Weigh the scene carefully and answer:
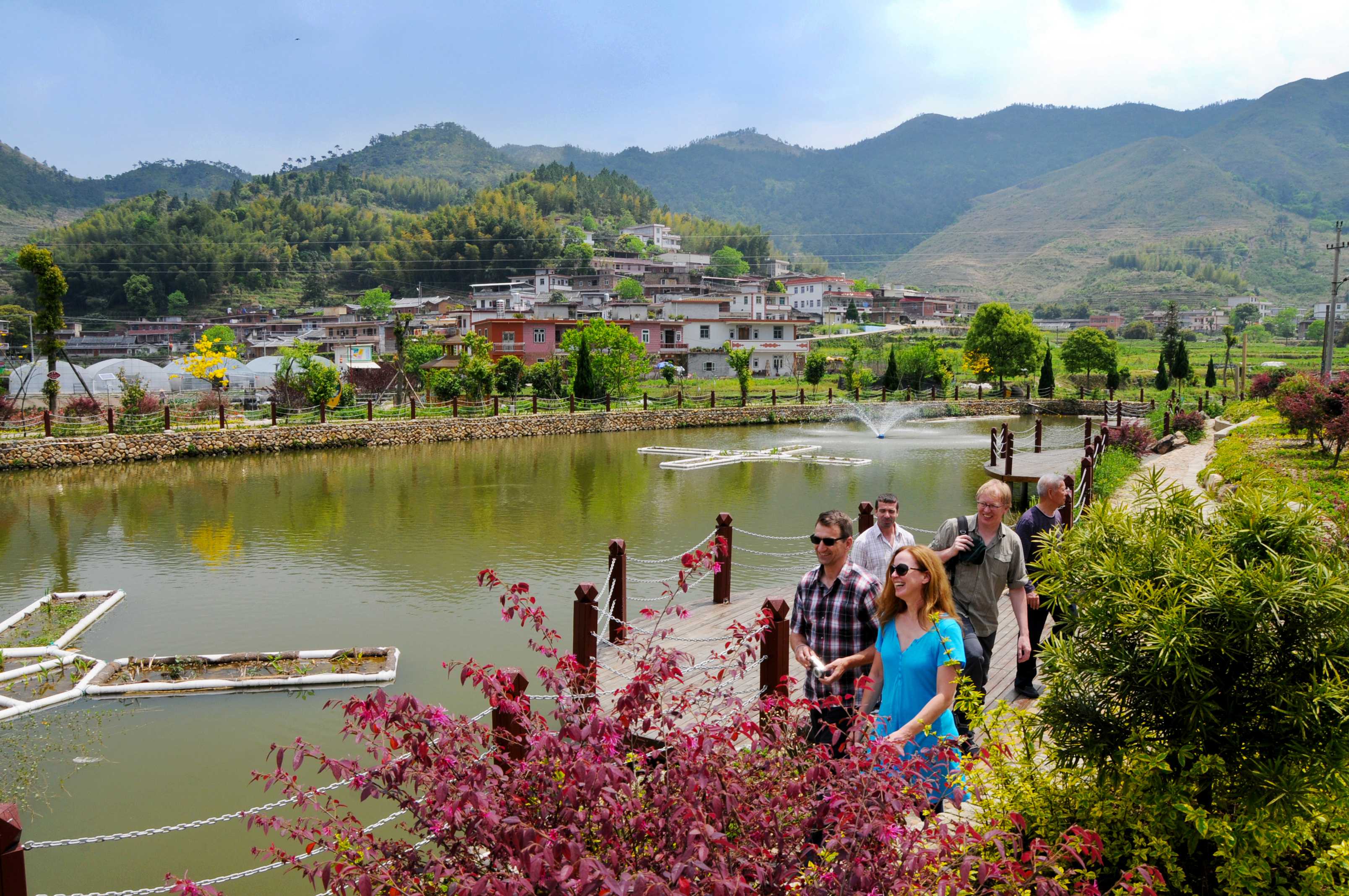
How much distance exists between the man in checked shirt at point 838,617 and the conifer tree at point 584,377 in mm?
34007

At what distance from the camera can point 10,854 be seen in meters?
3.03

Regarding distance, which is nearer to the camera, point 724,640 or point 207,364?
point 724,640

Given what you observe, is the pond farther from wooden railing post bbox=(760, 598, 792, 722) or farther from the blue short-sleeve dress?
the blue short-sleeve dress

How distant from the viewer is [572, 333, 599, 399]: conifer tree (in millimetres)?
38281

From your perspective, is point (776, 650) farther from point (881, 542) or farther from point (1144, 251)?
point (1144, 251)

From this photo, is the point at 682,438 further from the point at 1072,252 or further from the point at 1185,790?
the point at 1072,252

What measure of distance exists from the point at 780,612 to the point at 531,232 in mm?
119356

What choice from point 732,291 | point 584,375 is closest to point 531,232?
point 732,291

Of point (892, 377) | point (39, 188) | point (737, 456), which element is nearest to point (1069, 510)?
point (737, 456)

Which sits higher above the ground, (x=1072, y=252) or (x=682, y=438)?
(x=1072, y=252)

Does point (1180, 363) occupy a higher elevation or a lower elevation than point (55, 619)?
higher

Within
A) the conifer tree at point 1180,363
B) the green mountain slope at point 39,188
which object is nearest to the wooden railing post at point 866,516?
the conifer tree at point 1180,363

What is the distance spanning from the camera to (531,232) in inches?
4700

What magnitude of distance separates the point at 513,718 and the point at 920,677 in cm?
174
